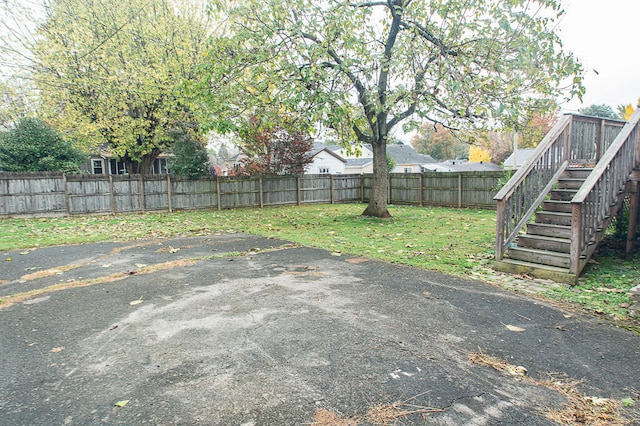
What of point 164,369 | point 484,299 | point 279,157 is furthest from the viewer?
point 279,157

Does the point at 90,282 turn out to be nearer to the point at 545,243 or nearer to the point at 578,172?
the point at 545,243

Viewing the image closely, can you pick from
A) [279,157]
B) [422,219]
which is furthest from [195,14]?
[422,219]

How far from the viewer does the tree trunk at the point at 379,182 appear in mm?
12738

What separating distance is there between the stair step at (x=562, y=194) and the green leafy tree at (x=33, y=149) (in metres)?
17.0

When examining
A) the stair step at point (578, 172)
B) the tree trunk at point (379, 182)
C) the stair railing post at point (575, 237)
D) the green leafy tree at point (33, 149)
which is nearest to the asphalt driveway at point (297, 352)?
the stair railing post at point (575, 237)

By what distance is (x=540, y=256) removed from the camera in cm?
553

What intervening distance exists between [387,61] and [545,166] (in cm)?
437

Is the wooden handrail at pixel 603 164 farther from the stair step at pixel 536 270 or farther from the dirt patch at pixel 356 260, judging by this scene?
the dirt patch at pixel 356 260

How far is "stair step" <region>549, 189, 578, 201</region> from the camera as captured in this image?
6.32 metres

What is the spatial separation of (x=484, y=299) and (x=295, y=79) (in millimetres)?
6927

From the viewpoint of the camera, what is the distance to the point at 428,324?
3736mm

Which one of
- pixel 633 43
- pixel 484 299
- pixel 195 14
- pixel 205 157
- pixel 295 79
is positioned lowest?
pixel 484 299

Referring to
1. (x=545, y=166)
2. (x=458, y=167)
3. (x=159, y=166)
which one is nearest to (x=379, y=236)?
(x=545, y=166)

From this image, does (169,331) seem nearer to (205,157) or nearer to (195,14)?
(205,157)
